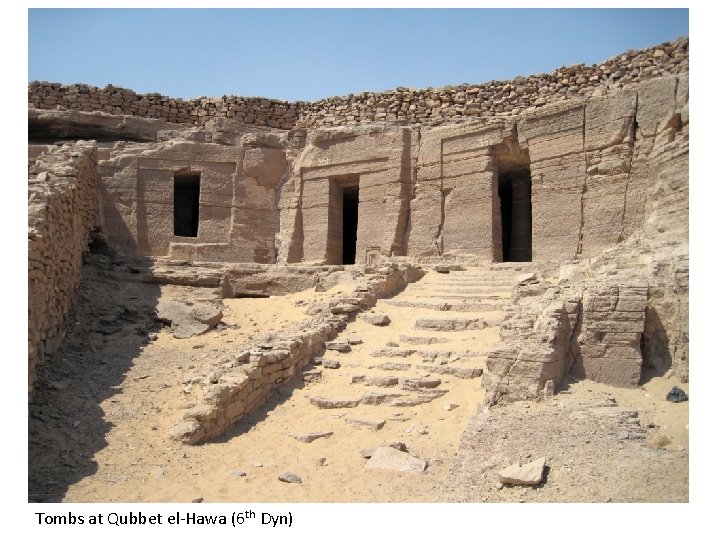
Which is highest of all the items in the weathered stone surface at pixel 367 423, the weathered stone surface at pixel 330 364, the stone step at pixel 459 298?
the stone step at pixel 459 298

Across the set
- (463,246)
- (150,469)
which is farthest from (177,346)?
(463,246)

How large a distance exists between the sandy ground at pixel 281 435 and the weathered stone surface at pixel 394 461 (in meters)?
0.09

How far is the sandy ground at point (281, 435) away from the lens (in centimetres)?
560

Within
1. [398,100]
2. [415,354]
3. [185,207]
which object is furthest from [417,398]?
[185,207]

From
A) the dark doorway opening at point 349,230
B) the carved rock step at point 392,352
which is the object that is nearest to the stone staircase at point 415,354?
the carved rock step at point 392,352

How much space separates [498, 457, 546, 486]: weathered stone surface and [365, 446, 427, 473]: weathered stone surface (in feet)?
3.17

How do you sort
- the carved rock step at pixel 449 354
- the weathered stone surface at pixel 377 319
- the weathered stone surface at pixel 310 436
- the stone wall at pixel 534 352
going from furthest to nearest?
the weathered stone surface at pixel 377 319 < the carved rock step at pixel 449 354 < the weathered stone surface at pixel 310 436 < the stone wall at pixel 534 352

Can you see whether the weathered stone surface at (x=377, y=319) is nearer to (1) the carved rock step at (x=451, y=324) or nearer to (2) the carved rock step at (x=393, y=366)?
(1) the carved rock step at (x=451, y=324)

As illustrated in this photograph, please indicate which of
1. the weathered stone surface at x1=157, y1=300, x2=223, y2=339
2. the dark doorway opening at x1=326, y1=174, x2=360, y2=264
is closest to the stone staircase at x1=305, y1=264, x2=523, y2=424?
the weathered stone surface at x1=157, y1=300, x2=223, y2=339

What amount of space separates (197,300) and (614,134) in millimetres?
8833

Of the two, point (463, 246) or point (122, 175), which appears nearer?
point (463, 246)
